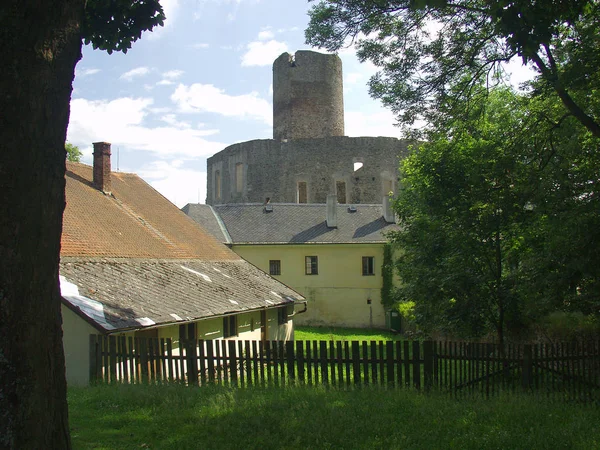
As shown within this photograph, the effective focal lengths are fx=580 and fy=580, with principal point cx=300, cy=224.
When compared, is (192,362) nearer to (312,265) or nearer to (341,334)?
(341,334)

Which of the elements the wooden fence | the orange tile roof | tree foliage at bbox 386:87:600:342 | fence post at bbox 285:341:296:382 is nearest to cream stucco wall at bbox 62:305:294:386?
the wooden fence

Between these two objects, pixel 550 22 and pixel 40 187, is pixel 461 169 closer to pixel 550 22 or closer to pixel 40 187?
pixel 550 22

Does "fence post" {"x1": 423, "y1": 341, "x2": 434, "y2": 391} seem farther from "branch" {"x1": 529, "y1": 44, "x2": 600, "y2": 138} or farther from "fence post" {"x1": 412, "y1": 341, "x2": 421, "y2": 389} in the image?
"branch" {"x1": 529, "y1": 44, "x2": 600, "y2": 138}

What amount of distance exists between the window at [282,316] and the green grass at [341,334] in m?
5.15

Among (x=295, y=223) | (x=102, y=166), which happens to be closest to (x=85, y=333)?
(x=102, y=166)

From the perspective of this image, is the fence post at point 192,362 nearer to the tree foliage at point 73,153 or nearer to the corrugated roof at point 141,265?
the corrugated roof at point 141,265

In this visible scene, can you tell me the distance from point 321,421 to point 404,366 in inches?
127

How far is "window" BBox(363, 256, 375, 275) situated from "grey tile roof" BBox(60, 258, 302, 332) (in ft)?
42.2

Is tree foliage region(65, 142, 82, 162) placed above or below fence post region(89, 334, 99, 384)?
above

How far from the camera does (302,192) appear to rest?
43.9m

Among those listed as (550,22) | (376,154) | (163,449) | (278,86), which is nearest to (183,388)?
(163,449)

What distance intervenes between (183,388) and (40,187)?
554 cm

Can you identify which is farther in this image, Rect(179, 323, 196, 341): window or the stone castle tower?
the stone castle tower

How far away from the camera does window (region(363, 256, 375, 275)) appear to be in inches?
1244
